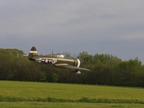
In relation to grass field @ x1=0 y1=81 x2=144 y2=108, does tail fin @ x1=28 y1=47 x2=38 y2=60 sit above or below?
above

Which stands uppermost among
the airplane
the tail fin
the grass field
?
the tail fin

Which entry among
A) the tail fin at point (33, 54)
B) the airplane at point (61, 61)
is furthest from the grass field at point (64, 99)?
the airplane at point (61, 61)

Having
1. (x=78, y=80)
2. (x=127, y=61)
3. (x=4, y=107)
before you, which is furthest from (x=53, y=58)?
(x=78, y=80)

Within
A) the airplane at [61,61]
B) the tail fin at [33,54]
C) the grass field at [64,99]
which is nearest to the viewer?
the airplane at [61,61]

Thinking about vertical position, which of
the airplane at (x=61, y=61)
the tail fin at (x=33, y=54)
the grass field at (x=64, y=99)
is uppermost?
the tail fin at (x=33, y=54)

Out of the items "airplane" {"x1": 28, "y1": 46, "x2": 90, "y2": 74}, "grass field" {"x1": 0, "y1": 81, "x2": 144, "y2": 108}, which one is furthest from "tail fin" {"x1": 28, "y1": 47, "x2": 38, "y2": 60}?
"grass field" {"x1": 0, "y1": 81, "x2": 144, "y2": 108}

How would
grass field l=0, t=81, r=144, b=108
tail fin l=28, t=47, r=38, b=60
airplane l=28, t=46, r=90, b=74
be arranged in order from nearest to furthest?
airplane l=28, t=46, r=90, b=74, tail fin l=28, t=47, r=38, b=60, grass field l=0, t=81, r=144, b=108

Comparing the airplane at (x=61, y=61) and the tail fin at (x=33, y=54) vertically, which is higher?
the tail fin at (x=33, y=54)

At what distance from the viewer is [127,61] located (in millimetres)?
56625

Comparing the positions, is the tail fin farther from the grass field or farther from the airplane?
the grass field

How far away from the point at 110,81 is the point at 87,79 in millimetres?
12432

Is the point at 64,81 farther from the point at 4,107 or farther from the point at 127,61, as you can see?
the point at 4,107

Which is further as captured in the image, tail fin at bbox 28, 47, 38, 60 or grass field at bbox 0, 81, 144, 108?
grass field at bbox 0, 81, 144, 108

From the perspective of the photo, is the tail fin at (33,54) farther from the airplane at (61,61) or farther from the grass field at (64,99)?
the grass field at (64,99)
